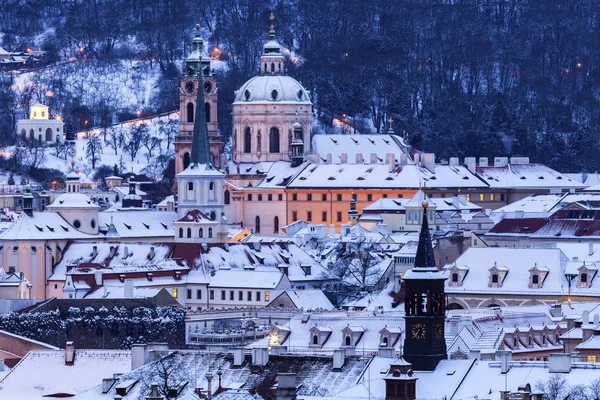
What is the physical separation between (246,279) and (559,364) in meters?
64.9

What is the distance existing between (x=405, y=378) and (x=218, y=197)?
9223 cm

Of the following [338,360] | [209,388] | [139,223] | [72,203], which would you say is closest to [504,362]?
[338,360]

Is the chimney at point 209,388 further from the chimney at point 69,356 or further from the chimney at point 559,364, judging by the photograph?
the chimney at point 69,356

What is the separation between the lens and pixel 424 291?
83688mm

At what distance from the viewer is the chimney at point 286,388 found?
7150 centimetres

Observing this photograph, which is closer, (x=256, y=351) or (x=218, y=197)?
(x=256, y=351)

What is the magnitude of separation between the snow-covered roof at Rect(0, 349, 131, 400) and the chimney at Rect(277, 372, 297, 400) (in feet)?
47.6

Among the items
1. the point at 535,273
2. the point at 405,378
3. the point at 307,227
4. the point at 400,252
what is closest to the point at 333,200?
the point at 307,227

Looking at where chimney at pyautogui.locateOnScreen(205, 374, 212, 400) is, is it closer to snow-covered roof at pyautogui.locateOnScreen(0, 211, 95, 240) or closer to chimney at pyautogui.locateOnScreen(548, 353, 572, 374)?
chimney at pyautogui.locateOnScreen(548, 353, 572, 374)

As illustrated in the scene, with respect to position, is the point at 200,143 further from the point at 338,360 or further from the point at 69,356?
the point at 338,360

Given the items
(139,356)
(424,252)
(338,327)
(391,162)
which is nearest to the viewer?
(424,252)

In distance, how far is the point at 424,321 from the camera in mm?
83250

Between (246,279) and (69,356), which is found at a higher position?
(246,279)

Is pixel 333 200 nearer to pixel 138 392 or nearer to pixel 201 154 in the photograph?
pixel 201 154
